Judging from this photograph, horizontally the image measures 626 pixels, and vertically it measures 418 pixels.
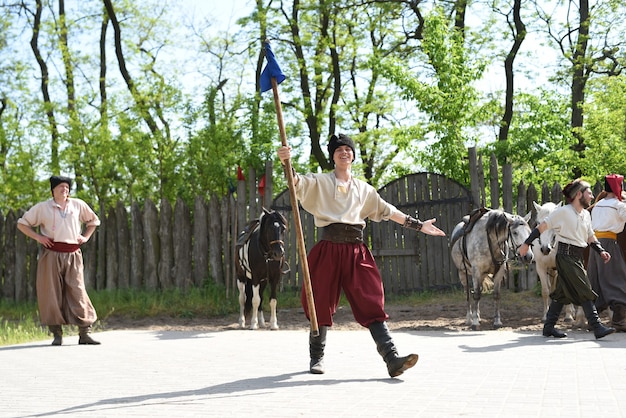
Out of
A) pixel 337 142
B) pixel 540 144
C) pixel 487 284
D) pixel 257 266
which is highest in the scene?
pixel 540 144

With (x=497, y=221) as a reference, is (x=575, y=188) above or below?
above

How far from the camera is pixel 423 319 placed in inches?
505

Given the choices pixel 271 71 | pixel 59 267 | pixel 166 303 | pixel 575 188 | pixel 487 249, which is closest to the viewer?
pixel 271 71

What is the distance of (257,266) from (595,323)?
4962mm

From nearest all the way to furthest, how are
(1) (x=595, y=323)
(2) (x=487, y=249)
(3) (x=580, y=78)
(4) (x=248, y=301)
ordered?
(1) (x=595, y=323) → (2) (x=487, y=249) → (4) (x=248, y=301) → (3) (x=580, y=78)

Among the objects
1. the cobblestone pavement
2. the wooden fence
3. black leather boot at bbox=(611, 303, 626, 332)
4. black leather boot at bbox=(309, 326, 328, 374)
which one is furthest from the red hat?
black leather boot at bbox=(309, 326, 328, 374)

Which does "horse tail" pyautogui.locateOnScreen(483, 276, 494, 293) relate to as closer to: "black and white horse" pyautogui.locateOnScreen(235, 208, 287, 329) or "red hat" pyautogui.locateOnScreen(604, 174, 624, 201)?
"red hat" pyautogui.locateOnScreen(604, 174, 624, 201)

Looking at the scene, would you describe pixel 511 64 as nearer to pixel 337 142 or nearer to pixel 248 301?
pixel 248 301

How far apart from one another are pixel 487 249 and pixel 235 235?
524cm

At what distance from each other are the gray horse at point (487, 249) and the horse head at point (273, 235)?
265cm

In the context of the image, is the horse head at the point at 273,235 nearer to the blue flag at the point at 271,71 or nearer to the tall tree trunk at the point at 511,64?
the blue flag at the point at 271,71

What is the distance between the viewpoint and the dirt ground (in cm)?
1202

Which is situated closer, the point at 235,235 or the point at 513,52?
the point at 235,235

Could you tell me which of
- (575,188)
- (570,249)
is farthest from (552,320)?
(575,188)
